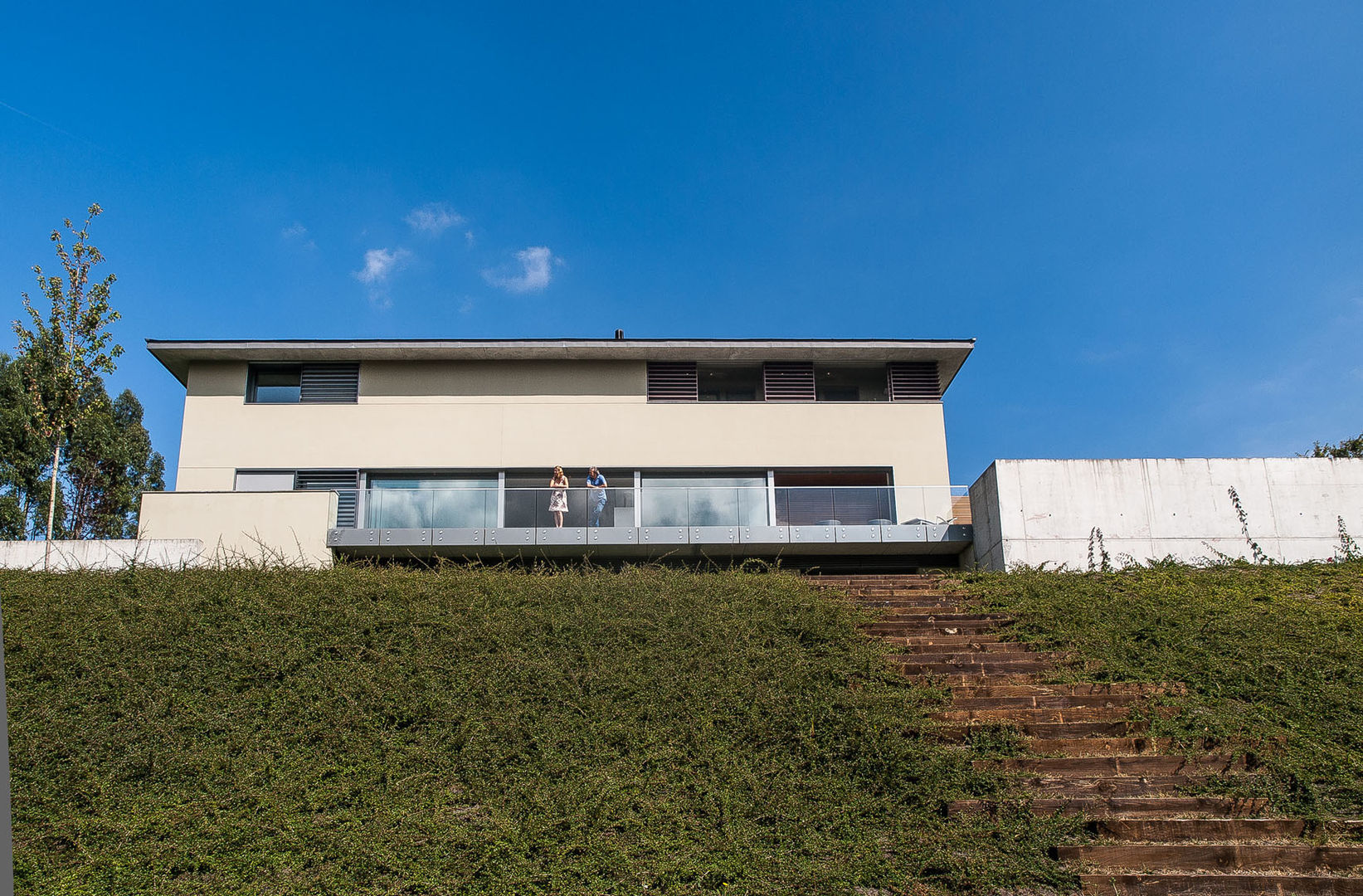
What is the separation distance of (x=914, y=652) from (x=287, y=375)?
16582mm

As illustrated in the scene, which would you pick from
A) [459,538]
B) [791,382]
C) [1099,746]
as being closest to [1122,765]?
[1099,746]

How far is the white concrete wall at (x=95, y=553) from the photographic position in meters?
16.5

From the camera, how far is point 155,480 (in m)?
41.4

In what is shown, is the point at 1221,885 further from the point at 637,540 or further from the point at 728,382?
the point at 728,382

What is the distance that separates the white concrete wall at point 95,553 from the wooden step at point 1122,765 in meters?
14.2

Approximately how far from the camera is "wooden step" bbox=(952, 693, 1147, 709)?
1036cm

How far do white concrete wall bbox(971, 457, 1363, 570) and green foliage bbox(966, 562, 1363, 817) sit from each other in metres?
0.70

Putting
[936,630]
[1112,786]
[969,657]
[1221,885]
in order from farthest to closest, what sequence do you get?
[936,630] < [969,657] < [1112,786] < [1221,885]

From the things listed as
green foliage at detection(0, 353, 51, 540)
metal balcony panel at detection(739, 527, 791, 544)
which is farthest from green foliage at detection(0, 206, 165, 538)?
metal balcony panel at detection(739, 527, 791, 544)

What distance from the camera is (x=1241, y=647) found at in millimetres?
11758

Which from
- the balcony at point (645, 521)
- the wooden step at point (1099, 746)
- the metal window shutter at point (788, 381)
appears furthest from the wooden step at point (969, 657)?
the metal window shutter at point (788, 381)

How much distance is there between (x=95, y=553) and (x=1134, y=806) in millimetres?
17206

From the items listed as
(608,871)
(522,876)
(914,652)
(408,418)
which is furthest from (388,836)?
(408,418)

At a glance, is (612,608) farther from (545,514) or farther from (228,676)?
(545,514)
